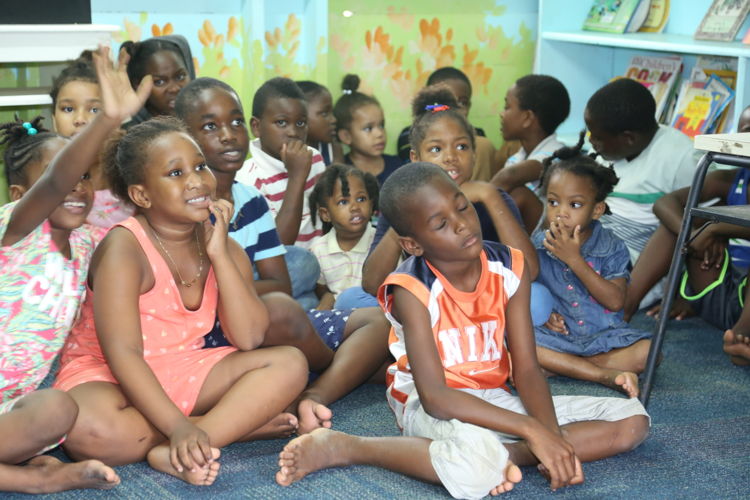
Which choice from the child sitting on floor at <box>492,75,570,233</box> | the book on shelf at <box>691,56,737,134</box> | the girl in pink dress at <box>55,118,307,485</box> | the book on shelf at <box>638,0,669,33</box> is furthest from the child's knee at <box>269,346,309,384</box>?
the book on shelf at <box>638,0,669,33</box>

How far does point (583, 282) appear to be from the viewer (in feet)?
7.45

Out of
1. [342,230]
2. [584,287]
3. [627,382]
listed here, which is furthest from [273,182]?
[627,382]

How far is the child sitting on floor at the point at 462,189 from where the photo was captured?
86.0 inches

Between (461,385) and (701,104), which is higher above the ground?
(701,104)

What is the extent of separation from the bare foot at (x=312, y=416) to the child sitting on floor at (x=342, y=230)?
0.76 meters

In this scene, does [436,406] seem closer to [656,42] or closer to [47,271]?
[47,271]

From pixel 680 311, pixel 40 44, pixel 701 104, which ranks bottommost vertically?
pixel 680 311

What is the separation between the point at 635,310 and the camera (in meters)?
2.72

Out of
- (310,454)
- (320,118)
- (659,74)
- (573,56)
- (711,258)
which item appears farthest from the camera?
(573,56)

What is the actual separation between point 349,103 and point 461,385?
214cm

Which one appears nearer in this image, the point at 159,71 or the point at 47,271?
the point at 47,271

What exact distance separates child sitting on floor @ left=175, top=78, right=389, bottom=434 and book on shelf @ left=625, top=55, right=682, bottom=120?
1.85 metres

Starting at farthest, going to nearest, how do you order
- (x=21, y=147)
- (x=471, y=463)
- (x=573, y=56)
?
1. (x=573, y=56)
2. (x=21, y=147)
3. (x=471, y=463)

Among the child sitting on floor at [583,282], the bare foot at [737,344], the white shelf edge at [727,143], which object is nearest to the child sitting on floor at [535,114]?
the child sitting on floor at [583,282]
